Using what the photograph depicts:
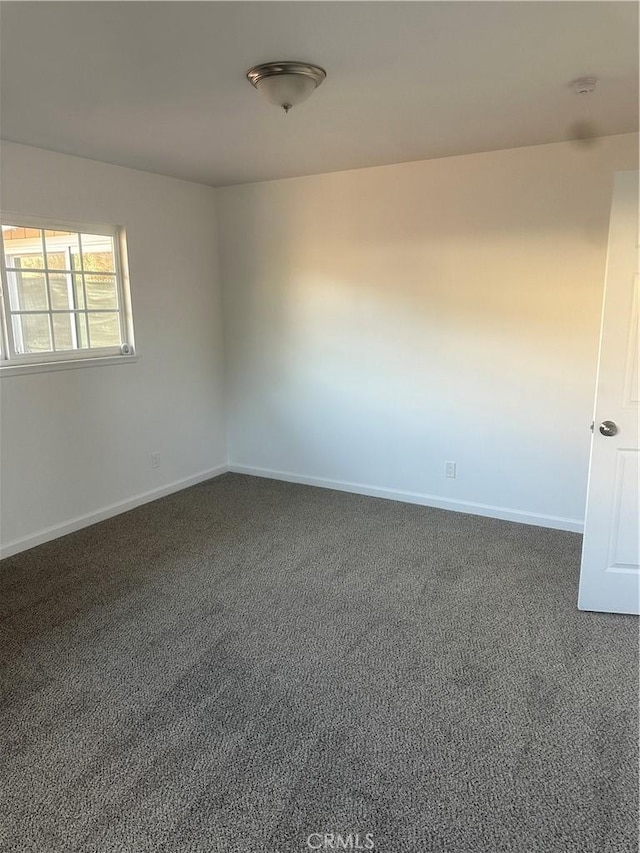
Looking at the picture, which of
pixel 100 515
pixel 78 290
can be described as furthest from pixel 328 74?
pixel 100 515

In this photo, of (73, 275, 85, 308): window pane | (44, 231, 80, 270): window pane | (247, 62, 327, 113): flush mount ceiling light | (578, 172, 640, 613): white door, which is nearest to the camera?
(247, 62, 327, 113): flush mount ceiling light

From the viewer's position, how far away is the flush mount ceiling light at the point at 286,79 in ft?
7.27

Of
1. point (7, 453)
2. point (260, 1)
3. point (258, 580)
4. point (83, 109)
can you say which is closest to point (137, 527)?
point (7, 453)

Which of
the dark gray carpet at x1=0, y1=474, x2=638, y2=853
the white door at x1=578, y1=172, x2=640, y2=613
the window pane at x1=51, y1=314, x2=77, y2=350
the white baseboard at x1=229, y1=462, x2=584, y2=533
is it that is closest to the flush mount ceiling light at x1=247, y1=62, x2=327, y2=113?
the white door at x1=578, y1=172, x2=640, y2=613

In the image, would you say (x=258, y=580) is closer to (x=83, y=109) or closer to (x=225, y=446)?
(x=225, y=446)

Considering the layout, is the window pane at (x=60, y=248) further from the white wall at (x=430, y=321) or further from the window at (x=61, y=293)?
the white wall at (x=430, y=321)

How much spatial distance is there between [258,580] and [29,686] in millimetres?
1242

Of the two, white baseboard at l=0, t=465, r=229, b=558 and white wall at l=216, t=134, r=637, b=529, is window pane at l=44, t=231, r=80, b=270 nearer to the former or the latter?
white wall at l=216, t=134, r=637, b=529

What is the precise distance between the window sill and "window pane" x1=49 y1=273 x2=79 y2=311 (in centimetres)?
36

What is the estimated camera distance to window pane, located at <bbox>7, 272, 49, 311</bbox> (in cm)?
350

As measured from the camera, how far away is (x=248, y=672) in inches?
96.5

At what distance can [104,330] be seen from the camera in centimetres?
412

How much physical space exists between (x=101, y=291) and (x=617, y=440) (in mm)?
3407

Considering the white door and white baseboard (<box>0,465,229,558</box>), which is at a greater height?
the white door
